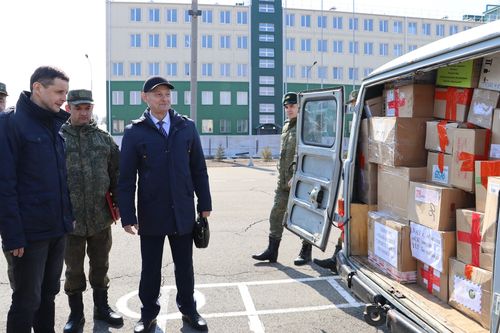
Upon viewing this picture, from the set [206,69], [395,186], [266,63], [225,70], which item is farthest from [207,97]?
[395,186]

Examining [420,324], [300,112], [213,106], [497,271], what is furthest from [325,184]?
[213,106]

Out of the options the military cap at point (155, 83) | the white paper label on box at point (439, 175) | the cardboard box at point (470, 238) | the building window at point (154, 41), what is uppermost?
the building window at point (154, 41)

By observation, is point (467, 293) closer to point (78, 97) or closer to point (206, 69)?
point (78, 97)

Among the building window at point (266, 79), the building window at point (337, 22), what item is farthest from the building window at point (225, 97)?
the building window at point (337, 22)

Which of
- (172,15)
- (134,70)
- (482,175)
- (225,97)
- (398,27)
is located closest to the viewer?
(482,175)

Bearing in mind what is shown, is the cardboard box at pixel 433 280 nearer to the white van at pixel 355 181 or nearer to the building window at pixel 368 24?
the white van at pixel 355 181

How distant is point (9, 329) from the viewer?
10.2ft

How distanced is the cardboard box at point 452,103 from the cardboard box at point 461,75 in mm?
46

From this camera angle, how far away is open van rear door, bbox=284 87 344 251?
13.0 ft

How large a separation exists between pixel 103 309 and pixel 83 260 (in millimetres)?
493

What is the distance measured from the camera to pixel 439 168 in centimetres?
332

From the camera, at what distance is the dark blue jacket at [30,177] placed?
2.91 meters

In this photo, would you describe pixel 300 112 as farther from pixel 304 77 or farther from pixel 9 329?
pixel 304 77

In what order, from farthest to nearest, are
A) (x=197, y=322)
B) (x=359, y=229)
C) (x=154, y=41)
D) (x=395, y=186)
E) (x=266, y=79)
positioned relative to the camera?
(x=266, y=79)
(x=154, y=41)
(x=359, y=229)
(x=197, y=322)
(x=395, y=186)
